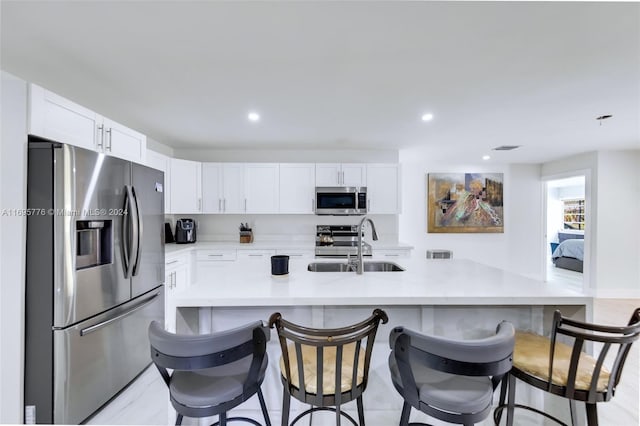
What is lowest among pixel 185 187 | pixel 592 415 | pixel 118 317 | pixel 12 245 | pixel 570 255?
Answer: pixel 570 255

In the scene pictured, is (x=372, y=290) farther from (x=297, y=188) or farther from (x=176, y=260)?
(x=297, y=188)

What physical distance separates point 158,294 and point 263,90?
6.48 feet

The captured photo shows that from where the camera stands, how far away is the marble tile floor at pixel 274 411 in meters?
1.55

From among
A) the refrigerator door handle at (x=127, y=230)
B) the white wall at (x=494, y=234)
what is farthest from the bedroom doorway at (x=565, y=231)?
the refrigerator door handle at (x=127, y=230)

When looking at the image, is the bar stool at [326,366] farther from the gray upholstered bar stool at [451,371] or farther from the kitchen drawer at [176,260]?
the kitchen drawer at [176,260]

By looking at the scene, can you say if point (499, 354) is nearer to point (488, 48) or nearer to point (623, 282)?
point (488, 48)

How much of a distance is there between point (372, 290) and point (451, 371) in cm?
53

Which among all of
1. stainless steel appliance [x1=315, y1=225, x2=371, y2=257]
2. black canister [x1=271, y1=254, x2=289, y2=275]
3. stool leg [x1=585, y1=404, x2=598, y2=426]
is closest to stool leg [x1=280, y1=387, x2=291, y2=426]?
black canister [x1=271, y1=254, x2=289, y2=275]

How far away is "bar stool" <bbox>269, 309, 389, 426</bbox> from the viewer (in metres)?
0.96

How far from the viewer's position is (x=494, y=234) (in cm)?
537

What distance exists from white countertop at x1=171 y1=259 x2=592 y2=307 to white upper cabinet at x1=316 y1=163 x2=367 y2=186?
7.79ft

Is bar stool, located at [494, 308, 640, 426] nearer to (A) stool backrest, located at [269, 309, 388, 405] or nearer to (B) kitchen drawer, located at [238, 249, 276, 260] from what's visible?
(A) stool backrest, located at [269, 309, 388, 405]

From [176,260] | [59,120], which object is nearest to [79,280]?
[59,120]

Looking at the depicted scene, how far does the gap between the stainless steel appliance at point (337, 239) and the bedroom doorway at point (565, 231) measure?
4.18 m
